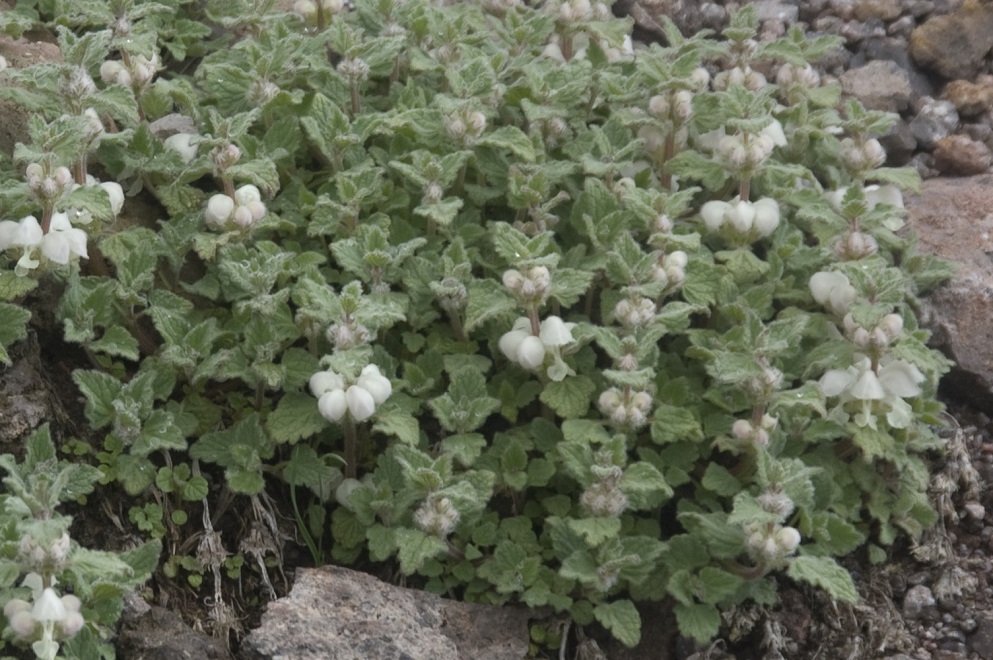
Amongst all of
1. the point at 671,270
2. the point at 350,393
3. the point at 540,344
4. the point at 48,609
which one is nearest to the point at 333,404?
the point at 350,393

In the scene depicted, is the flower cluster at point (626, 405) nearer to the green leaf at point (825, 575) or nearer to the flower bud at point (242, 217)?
the green leaf at point (825, 575)

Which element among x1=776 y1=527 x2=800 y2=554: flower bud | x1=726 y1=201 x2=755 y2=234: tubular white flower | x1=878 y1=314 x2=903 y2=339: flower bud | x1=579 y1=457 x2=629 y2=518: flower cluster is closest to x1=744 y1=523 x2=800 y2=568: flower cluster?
x1=776 y1=527 x2=800 y2=554: flower bud

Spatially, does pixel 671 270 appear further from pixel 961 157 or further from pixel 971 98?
pixel 971 98

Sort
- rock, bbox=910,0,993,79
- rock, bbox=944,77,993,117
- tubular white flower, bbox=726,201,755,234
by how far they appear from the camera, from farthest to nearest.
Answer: rock, bbox=910,0,993,79, rock, bbox=944,77,993,117, tubular white flower, bbox=726,201,755,234

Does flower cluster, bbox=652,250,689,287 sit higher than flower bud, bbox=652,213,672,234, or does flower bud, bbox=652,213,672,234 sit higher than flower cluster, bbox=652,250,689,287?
flower bud, bbox=652,213,672,234

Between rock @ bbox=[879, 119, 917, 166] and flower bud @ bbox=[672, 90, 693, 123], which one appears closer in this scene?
flower bud @ bbox=[672, 90, 693, 123]

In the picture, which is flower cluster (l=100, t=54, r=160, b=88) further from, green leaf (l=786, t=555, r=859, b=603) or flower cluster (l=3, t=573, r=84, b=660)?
green leaf (l=786, t=555, r=859, b=603)

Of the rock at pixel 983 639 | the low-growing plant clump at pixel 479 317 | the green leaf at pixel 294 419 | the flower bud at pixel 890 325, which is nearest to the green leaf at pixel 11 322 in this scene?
the low-growing plant clump at pixel 479 317
